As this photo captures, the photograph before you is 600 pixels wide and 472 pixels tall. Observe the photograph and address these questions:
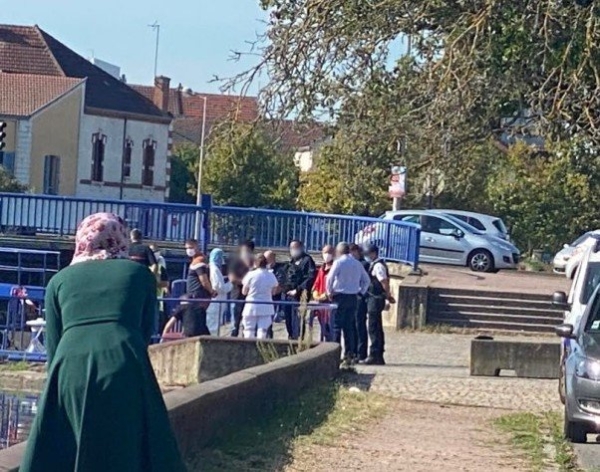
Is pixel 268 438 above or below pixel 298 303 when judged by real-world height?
below

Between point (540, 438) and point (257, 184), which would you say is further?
point (257, 184)

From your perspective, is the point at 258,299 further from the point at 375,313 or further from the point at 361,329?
the point at 375,313

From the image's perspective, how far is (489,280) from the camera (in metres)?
33.6

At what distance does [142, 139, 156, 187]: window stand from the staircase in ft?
149

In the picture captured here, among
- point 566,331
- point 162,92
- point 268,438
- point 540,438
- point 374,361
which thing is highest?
point 162,92

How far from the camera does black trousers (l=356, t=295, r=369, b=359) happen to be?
70.1ft

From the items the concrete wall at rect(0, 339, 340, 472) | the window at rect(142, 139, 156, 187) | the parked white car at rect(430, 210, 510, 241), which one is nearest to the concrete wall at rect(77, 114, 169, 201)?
the window at rect(142, 139, 156, 187)

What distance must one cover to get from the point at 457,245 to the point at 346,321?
18.8 metres

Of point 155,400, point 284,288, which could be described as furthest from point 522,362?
point 155,400

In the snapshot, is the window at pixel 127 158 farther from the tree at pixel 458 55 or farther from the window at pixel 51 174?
the tree at pixel 458 55

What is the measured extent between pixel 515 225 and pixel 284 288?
2953 cm

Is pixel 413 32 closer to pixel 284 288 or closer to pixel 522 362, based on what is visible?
pixel 522 362

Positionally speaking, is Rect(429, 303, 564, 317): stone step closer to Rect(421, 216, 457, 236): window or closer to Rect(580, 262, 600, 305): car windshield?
Rect(421, 216, 457, 236): window

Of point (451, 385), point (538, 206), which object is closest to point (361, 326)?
point (451, 385)
